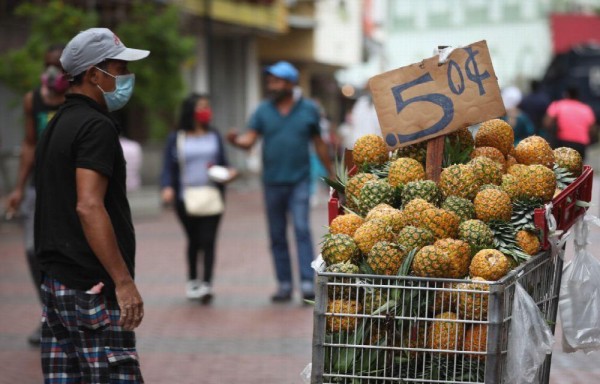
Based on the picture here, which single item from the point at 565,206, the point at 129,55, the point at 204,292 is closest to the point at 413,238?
the point at 565,206

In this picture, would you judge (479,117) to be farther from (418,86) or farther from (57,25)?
(57,25)

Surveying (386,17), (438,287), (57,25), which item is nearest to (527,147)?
(438,287)

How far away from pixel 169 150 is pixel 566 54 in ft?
76.1

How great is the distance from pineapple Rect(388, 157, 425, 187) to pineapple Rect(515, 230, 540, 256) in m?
0.50

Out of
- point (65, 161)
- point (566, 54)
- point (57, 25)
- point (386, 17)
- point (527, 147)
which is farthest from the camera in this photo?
point (386, 17)

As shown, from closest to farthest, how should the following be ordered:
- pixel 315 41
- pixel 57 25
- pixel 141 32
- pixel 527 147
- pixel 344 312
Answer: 1. pixel 344 312
2. pixel 527 147
3. pixel 57 25
4. pixel 141 32
5. pixel 315 41

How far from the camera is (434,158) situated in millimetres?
4289

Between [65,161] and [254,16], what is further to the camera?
[254,16]

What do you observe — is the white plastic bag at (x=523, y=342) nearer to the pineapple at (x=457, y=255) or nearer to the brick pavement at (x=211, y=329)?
the pineapple at (x=457, y=255)

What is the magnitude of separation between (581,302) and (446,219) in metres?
1.18

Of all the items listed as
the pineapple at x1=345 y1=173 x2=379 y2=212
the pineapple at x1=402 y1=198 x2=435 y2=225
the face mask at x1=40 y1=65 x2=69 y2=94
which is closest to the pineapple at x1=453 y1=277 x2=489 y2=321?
the pineapple at x1=402 y1=198 x2=435 y2=225

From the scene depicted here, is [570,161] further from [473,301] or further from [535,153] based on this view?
[473,301]

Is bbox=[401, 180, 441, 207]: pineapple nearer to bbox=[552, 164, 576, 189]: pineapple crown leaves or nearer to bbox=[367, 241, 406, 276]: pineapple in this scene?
bbox=[367, 241, 406, 276]: pineapple

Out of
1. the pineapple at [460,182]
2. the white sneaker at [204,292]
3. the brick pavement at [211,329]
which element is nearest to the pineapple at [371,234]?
the pineapple at [460,182]
